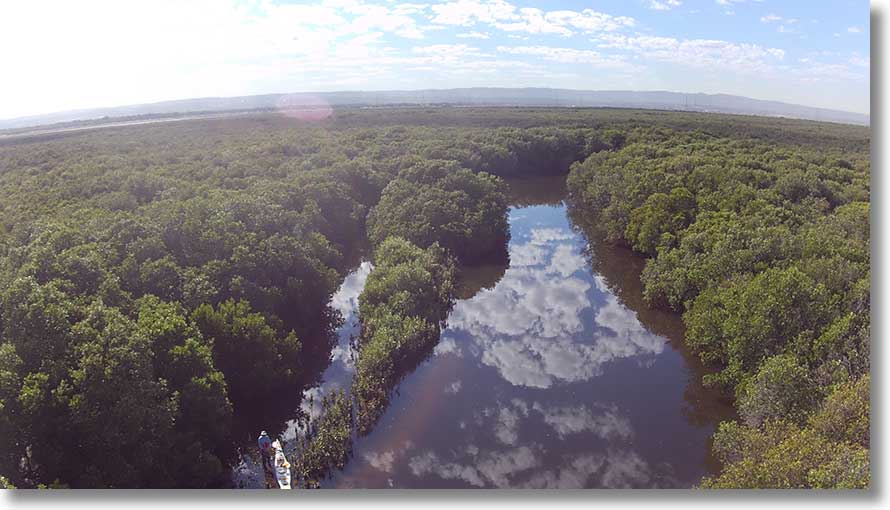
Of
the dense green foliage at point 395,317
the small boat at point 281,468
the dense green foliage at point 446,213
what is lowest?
the small boat at point 281,468

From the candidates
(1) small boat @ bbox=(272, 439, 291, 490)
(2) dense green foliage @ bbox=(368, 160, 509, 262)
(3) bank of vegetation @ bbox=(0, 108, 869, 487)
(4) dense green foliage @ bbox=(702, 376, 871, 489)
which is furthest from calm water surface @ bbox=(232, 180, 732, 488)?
(2) dense green foliage @ bbox=(368, 160, 509, 262)

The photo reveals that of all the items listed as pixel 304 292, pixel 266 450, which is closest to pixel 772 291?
pixel 266 450

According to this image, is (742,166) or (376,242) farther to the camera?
(742,166)

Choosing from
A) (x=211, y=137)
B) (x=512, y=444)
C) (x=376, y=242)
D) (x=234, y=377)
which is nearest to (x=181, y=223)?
(x=234, y=377)

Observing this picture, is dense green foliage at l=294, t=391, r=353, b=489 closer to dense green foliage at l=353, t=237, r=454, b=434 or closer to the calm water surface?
the calm water surface

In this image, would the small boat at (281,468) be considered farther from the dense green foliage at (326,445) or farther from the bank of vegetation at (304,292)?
the bank of vegetation at (304,292)

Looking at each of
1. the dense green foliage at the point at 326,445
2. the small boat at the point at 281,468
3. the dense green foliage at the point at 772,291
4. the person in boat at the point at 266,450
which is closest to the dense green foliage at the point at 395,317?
the dense green foliage at the point at 326,445

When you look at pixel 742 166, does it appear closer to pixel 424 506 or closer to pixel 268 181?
pixel 268 181
